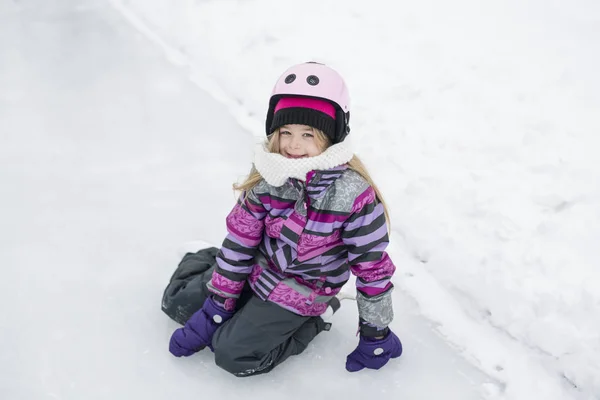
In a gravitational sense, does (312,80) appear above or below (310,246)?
above

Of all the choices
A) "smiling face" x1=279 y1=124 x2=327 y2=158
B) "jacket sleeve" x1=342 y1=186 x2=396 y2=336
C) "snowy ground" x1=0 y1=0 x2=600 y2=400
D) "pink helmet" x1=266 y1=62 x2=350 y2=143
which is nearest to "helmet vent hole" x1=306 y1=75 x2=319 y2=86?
"pink helmet" x1=266 y1=62 x2=350 y2=143

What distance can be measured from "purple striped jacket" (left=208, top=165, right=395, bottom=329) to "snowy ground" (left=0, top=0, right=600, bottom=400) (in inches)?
12.6

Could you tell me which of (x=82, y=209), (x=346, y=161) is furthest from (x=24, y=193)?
(x=346, y=161)

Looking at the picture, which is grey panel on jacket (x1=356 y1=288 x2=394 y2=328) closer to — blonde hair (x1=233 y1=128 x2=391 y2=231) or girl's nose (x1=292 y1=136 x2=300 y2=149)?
blonde hair (x1=233 y1=128 x2=391 y2=231)

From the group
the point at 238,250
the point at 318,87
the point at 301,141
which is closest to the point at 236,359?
the point at 238,250

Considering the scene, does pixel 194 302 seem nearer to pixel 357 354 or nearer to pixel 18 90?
pixel 357 354

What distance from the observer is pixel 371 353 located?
85.9 inches

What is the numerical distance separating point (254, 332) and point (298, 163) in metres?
0.68

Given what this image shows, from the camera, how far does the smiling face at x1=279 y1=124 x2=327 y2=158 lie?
6.40ft

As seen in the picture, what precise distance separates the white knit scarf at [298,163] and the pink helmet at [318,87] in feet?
0.20

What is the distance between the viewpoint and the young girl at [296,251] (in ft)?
6.37

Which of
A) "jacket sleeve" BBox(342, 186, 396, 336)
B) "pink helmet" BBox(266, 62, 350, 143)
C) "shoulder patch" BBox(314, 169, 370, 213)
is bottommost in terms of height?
"jacket sleeve" BBox(342, 186, 396, 336)

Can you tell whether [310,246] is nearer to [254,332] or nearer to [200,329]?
[254,332]

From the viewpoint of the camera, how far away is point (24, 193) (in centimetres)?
329
